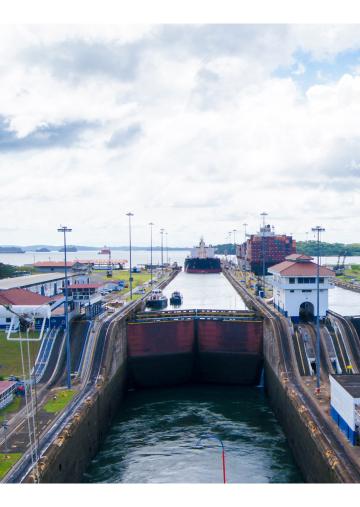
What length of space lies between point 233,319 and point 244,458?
27.1 meters

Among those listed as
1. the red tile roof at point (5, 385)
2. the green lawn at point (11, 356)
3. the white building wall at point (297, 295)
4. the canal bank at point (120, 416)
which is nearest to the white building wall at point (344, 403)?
the canal bank at point (120, 416)

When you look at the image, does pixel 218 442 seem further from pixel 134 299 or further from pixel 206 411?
pixel 134 299

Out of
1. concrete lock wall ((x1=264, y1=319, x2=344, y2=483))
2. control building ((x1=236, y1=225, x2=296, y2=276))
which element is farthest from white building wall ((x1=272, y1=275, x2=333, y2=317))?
control building ((x1=236, y1=225, x2=296, y2=276))

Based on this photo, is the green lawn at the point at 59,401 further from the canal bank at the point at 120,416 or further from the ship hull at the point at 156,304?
the ship hull at the point at 156,304

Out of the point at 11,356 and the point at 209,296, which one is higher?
the point at 209,296

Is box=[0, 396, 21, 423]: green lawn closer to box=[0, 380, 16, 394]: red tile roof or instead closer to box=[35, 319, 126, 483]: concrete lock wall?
box=[0, 380, 16, 394]: red tile roof

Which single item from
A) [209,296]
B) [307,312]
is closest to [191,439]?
[307,312]

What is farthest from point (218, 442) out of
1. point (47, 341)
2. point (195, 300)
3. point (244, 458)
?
point (195, 300)

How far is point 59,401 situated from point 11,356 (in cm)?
1402

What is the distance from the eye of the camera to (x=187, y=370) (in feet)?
214

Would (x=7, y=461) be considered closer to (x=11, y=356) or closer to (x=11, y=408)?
(x=11, y=408)

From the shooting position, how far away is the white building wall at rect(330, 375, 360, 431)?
3356 cm

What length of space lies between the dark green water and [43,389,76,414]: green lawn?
5.37 meters

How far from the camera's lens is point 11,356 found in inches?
2117
